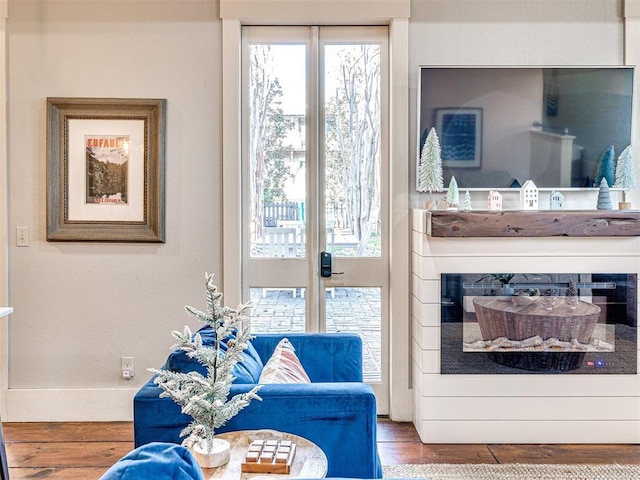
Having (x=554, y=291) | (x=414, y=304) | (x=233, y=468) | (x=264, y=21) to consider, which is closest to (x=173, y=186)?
(x=264, y=21)

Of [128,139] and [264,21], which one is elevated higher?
[264,21]

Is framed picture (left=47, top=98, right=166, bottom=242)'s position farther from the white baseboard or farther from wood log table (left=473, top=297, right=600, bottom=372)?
wood log table (left=473, top=297, right=600, bottom=372)

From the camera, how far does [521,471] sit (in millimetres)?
2639

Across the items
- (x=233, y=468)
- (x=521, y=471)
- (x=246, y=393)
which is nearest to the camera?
(x=233, y=468)

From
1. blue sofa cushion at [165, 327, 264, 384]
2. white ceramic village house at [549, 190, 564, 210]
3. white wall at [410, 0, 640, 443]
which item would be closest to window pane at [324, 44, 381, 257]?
white wall at [410, 0, 640, 443]

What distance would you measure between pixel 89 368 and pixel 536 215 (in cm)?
277

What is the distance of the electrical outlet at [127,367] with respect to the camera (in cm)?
328

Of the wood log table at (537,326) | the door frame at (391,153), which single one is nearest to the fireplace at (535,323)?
the wood log table at (537,326)

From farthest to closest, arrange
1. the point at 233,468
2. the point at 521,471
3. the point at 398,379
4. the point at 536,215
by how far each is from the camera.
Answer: the point at 398,379 → the point at 536,215 → the point at 521,471 → the point at 233,468

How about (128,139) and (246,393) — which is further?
(128,139)

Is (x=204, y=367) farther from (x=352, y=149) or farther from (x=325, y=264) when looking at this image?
(x=352, y=149)

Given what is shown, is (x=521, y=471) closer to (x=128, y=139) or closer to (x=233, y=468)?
(x=233, y=468)

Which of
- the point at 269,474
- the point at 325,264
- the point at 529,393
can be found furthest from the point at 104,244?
the point at 529,393

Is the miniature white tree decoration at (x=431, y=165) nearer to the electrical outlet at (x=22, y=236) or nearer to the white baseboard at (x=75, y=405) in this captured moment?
the white baseboard at (x=75, y=405)
